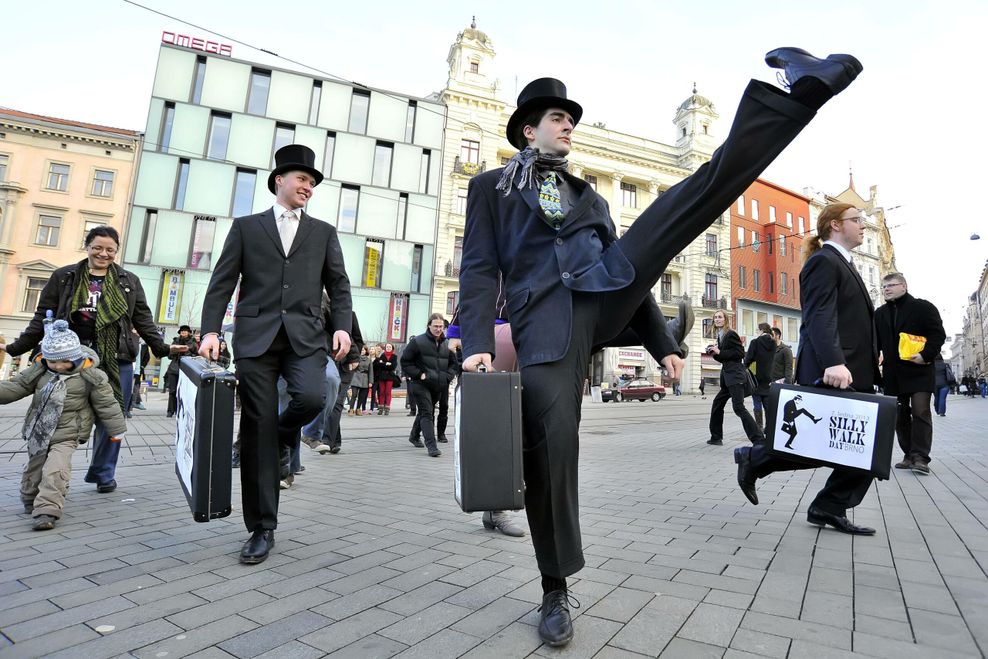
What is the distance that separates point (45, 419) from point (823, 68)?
4660mm

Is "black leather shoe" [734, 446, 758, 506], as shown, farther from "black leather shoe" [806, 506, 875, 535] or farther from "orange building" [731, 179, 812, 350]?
"orange building" [731, 179, 812, 350]

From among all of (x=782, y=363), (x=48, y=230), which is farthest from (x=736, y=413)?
(x=48, y=230)

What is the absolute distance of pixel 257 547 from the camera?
2871 millimetres

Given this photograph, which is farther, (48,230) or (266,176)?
(266,176)

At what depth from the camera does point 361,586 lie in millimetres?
2498

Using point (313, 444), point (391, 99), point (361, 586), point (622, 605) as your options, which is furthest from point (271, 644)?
point (391, 99)

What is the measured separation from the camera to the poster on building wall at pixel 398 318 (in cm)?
3372

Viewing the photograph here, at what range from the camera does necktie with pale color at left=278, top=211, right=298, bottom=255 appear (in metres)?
3.38

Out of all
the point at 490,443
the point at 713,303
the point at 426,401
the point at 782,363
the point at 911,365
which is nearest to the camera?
the point at 490,443

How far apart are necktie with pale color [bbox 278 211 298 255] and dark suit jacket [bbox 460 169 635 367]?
1445 mm

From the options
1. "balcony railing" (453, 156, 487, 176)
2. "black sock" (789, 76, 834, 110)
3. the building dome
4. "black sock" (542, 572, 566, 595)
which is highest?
the building dome

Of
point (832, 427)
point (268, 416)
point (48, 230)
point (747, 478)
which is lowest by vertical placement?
point (747, 478)

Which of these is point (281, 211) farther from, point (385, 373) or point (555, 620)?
point (385, 373)

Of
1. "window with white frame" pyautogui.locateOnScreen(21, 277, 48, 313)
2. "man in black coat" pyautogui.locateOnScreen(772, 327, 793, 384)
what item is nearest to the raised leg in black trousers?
"man in black coat" pyautogui.locateOnScreen(772, 327, 793, 384)
